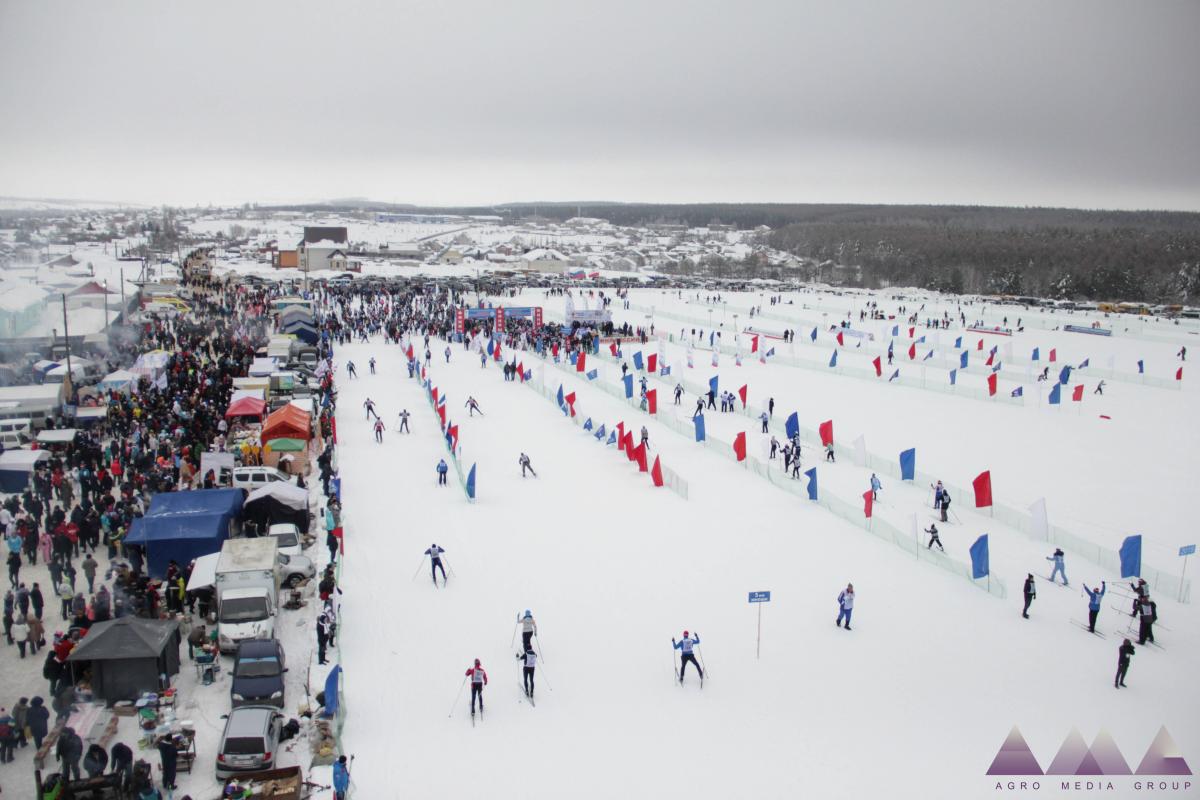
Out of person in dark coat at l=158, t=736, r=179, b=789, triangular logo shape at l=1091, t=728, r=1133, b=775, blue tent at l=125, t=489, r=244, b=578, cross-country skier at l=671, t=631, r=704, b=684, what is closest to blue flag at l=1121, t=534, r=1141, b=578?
triangular logo shape at l=1091, t=728, r=1133, b=775

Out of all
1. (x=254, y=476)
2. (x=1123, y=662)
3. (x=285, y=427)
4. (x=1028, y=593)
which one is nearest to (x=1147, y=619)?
(x=1028, y=593)

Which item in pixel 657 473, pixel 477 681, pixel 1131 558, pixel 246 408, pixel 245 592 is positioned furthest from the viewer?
pixel 246 408

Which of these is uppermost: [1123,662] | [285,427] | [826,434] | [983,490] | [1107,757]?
[285,427]

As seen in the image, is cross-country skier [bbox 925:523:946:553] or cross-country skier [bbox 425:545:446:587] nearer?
cross-country skier [bbox 425:545:446:587]

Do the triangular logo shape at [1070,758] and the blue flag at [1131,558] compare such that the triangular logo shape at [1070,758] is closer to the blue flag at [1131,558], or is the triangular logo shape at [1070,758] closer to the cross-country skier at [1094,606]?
the cross-country skier at [1094,606]

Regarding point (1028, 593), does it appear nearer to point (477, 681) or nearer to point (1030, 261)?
point (477, 681)

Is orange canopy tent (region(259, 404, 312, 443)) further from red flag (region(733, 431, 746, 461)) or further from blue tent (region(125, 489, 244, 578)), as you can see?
red flag (region(733, 431, 746, 461))

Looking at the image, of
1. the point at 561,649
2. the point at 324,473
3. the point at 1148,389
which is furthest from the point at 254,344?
the point at 1148,389
